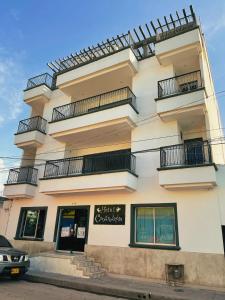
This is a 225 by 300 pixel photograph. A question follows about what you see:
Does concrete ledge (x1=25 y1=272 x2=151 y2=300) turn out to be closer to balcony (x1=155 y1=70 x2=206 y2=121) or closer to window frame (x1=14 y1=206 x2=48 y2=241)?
window frame (x1=14 y1=206 x2=48 y2=241)

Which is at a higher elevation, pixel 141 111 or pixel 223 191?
pixel 141 111

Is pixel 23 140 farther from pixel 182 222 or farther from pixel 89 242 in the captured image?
pixel 182 222

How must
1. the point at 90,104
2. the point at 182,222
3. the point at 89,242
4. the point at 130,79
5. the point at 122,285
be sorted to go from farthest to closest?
the point at 90,104, the point at 130,79, the point at 89,242, the point at 182,222, the point at 122,285

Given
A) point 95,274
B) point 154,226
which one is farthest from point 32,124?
point 154,226

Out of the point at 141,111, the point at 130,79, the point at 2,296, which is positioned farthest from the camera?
the point at 130,79

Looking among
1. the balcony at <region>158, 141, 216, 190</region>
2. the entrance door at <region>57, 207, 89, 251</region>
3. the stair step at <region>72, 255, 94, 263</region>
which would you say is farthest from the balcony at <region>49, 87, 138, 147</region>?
the stair step at <region>72, 255, 94, 263</region>

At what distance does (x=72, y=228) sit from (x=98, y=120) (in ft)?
20.0

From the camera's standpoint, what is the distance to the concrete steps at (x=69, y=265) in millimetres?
10172

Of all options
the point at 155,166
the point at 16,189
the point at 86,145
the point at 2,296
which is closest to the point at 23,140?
the point at 16,189

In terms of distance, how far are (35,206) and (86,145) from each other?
4.88m

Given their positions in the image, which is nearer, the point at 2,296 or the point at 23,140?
the point at 2,296

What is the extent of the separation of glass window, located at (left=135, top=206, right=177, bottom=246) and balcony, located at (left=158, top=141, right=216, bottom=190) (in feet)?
4.32

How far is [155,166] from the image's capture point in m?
11.4

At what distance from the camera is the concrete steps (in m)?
10.2
